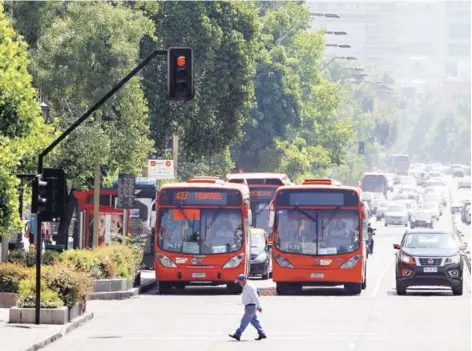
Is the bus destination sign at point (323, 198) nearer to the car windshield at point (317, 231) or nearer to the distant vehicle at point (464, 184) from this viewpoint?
the car windshield at point (317, 231)

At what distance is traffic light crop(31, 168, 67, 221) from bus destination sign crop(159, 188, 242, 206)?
42.5 ft

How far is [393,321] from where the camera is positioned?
32.9 metres

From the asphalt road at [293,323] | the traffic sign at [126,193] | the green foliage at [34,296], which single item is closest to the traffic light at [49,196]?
the green foliage at [34,296]

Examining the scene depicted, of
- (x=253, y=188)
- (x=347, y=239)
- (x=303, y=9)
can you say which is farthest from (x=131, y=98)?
(x=303, y=9)

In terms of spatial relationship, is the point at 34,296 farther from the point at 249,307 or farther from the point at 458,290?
the point at 458,290

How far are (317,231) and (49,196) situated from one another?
13988 millimetres

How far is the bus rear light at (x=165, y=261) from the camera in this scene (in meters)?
42.5

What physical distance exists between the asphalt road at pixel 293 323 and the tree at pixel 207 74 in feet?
55.1

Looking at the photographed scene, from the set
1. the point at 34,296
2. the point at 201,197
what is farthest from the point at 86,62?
the point at 34,296

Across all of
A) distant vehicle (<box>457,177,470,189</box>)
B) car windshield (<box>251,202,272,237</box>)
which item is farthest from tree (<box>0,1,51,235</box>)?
distant vehicle (<box>457,177,470,189</box>)

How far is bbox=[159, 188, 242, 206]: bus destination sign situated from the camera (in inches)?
1687

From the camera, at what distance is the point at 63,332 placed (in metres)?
29.3

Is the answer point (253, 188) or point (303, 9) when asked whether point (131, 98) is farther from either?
point (303, 9)

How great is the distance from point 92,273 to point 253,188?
24333mm
